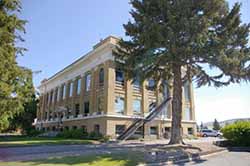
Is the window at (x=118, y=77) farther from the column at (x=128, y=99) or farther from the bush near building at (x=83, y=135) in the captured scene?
the bush near building at (x=83, y=135)

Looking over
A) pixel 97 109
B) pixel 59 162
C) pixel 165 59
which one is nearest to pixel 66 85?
pixel 97 109

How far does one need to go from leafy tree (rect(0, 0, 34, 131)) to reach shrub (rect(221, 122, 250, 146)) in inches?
747

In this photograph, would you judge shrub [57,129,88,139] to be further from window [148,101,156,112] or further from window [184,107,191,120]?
window [184,107,191,120]

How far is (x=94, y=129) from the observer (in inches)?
1318

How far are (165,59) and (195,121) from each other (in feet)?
86.5

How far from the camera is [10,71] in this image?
44.9 feet

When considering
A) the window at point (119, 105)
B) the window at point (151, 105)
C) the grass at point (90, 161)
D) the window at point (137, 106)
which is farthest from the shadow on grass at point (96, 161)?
the window at point (151, 105)

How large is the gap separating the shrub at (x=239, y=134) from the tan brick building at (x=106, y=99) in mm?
7936

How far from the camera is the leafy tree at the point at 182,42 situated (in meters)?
18.8

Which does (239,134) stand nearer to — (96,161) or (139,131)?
(139,131)

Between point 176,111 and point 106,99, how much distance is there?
12842mm

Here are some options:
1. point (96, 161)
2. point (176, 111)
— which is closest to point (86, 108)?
point (176, 111)

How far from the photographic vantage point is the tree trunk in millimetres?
20391

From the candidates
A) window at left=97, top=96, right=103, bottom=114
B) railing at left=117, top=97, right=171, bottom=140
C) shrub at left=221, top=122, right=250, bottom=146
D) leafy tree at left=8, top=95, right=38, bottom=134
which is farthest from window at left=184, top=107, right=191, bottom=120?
leafy tree at left=8, top=95, right=38, bottom=134
